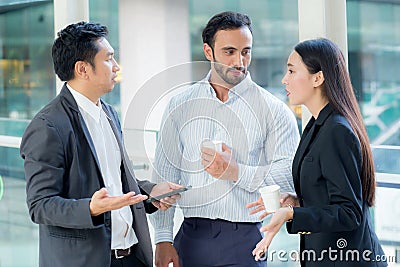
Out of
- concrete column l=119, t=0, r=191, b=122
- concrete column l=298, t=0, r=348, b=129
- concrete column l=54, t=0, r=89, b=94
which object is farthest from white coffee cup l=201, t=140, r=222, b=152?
concrete column l=54, t=0, r=89, b=94

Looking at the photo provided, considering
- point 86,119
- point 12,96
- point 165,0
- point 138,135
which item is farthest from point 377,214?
point 12,96

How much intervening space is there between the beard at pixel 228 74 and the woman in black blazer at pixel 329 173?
0.23 m

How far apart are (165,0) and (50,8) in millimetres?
745

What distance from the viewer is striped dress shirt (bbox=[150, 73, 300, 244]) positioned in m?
2.31

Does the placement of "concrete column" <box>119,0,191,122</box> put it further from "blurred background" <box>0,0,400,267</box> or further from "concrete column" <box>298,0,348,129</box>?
"concrete column" <box>298,0,348,129</box>

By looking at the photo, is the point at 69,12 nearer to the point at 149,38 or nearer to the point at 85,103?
the point at 149,38

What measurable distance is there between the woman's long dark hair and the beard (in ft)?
1.06

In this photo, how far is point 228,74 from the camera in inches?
92.4

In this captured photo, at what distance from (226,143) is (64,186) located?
0.54m

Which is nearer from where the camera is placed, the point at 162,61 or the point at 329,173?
the point at 329,173

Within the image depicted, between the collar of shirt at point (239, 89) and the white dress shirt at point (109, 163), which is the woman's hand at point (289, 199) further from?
the white dress shirt at point (109, 163)

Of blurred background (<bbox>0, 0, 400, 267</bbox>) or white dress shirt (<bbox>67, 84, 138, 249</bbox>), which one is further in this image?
blurred background (<bbox>0, 0, 400, 267</bbox>)

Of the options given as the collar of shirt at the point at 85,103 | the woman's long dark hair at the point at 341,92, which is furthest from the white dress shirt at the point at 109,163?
the woman's long dark hair at the point at 341,92

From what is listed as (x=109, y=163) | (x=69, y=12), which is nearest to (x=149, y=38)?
(x=69, y=12)
